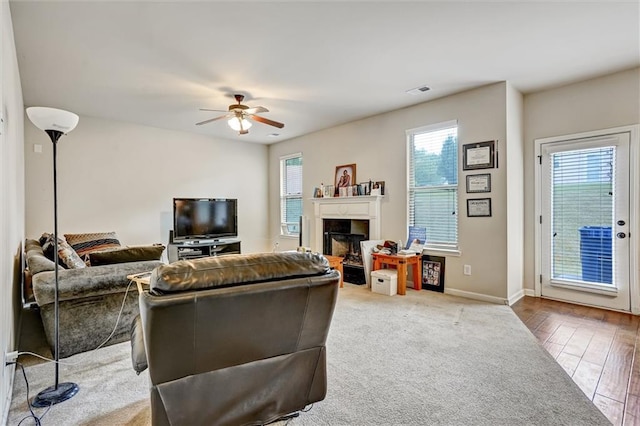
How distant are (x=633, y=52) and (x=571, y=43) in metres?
0.73

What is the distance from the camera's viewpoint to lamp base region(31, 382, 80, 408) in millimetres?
1898

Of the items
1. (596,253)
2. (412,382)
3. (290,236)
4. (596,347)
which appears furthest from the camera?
(290,236)

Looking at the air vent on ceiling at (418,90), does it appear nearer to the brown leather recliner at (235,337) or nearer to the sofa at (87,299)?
the brown leather recliner at (235,337)

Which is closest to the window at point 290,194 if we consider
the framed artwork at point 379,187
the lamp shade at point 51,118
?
the framed artwork at point 379,187

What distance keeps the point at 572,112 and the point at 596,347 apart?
8.63ft

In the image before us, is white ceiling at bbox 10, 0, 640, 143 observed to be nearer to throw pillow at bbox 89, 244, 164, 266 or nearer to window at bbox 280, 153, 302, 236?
throw pillow at bbox 89, 244, 164, 266

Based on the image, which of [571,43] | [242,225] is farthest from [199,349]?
[242,225]

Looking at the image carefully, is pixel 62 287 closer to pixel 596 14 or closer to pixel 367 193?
pixel 367 193

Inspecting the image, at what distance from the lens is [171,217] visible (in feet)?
19.1

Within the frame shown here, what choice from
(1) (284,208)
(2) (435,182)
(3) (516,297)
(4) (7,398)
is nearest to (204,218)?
(1) (284,208)

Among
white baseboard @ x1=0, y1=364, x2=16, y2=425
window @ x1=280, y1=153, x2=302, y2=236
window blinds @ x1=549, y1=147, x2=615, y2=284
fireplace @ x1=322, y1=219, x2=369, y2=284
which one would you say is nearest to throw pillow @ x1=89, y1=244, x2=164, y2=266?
white baseboard @ x1=0, y1=364, x2=16, y2=425

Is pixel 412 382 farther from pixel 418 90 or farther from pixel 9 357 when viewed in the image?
pixel 418 90

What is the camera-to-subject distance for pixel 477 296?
13.2 feet

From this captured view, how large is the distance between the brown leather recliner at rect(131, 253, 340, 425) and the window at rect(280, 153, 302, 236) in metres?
4.97
